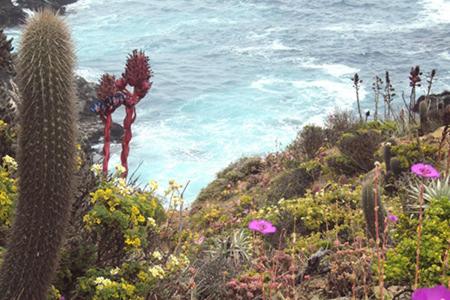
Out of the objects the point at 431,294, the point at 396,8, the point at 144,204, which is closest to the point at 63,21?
the point at 144,204

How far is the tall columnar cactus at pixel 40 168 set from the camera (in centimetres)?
383

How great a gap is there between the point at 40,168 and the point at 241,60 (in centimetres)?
2675

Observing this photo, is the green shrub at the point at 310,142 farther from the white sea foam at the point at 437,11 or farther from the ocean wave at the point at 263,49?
the white sea foam at the point at 437,11

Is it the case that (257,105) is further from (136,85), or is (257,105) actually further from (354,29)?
(136,85)

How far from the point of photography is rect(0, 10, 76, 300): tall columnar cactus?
3.83 metres

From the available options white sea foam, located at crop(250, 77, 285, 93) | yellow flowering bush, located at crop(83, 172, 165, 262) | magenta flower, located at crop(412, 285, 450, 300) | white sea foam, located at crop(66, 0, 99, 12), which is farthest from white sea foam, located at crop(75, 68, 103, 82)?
magenta flower, located at crop(412, 285, 450, 300)

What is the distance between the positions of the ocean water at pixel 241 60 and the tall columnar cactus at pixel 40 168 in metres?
15.4

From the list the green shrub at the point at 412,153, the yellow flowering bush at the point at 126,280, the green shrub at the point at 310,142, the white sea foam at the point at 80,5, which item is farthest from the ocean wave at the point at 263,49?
the yellow flowering bush at the point at 126,280

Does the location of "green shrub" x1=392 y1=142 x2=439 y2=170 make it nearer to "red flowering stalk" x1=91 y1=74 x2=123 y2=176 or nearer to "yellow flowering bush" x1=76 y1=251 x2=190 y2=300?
"red flowering stalk" x1=91 y1=74 x2=123 y2=176

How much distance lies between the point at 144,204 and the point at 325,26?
3063cm

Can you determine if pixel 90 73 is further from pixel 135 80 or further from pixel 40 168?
pixel 40 168

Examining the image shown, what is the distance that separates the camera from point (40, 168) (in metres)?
3.81

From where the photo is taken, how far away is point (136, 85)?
6.05 meters

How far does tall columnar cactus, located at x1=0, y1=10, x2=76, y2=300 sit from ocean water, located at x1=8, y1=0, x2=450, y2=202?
15407mm
